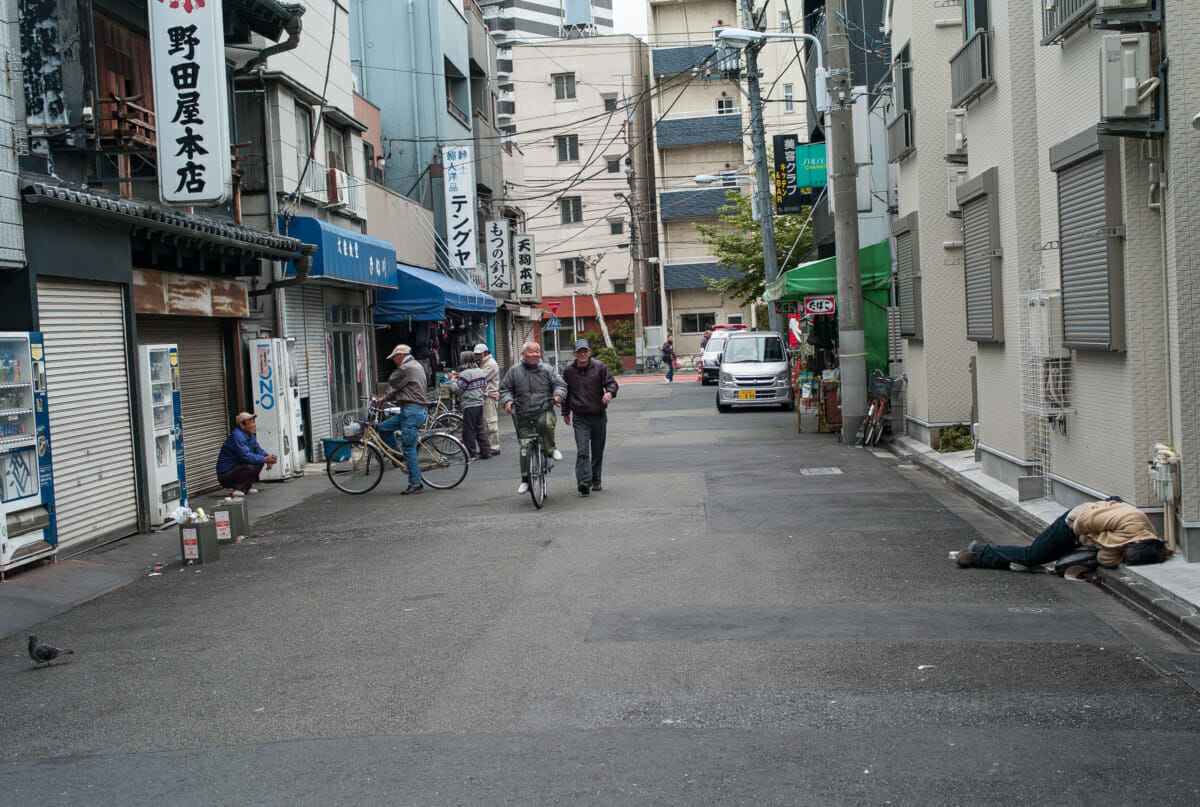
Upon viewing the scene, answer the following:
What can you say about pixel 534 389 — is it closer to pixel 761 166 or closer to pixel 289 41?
pixel 289 41

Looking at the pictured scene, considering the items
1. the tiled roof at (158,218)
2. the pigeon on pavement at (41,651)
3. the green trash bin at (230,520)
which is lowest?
the pigeon on pavement at (41,651)

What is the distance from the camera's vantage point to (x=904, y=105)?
1839cm

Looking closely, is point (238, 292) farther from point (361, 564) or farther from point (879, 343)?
point (879, 343)

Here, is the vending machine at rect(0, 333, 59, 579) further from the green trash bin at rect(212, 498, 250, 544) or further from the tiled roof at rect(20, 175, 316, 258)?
the green trash bin at rect(212, 498, 250, 544)

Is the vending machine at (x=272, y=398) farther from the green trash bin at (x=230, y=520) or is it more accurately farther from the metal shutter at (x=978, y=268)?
the metal shutter at (x=978, y=268)

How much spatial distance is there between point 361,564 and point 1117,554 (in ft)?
21.1

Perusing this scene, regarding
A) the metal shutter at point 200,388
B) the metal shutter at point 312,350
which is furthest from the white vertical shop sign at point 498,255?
the metal shutter at point 200,388

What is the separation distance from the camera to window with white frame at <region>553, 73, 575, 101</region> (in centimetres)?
6325

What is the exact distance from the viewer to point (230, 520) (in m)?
12.3

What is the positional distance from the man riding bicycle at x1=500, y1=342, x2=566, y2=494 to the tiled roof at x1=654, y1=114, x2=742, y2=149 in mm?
49246

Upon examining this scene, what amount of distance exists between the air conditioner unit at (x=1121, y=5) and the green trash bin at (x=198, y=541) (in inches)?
358

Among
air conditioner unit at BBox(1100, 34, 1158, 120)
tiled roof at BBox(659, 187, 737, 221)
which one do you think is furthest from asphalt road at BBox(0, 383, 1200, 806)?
tiled roof at BBox(659, 187, 737, 221)

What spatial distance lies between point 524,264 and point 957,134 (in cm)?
2645

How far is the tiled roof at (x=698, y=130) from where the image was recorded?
202 ft
